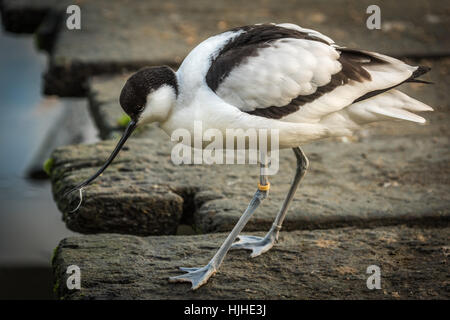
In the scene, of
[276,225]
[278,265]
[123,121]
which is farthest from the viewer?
[123,121]

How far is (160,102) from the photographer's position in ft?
10.5

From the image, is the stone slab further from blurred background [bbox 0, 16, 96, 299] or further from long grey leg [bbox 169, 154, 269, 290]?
blurred background [bbox 0, 16, 96, 299]

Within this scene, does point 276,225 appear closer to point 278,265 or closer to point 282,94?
point 278,265

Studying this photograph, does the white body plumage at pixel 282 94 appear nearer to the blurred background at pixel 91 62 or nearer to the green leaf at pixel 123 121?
the blurred background at pixel 91 62

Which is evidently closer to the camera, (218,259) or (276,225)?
(218,259)

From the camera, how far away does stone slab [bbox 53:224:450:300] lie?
3193mm

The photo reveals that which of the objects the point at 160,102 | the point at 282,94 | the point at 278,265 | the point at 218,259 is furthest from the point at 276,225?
the point at 160,102

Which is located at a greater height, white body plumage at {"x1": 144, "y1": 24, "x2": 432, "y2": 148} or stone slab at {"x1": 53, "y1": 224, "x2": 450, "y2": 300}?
white body plumage at {"x1": 144, "y1": 24, "x2": 432, "y2": 148}

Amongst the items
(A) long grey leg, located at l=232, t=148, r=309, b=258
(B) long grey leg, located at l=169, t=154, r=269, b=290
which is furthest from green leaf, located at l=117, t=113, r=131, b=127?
(B) long grey leg, located at l=169, t=154, r=269, b=290

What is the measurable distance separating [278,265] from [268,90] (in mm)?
852

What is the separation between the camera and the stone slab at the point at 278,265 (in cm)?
319

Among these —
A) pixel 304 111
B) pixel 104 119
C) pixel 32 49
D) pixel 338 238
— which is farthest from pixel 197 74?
pixel 32 49

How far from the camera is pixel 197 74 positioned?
321 centimetres

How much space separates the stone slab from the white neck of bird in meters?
0.71
